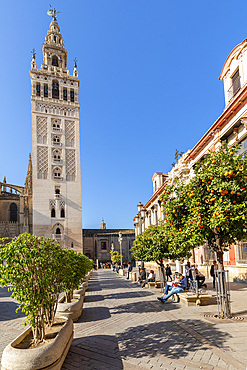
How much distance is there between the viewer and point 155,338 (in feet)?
21.7

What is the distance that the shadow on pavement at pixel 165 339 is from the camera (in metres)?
5.67

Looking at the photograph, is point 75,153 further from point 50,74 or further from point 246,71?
point 246,71

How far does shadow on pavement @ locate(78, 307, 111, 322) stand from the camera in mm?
9086

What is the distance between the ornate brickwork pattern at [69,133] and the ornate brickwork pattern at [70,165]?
1588mm

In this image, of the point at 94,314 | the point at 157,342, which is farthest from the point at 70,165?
the point at 157,342

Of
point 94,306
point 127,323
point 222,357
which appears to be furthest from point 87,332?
point 94,306

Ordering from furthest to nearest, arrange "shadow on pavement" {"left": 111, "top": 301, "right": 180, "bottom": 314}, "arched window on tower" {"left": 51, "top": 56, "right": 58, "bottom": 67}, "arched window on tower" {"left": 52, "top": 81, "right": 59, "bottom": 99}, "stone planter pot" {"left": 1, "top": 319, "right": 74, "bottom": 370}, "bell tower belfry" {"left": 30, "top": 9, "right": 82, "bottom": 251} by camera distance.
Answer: "arched window on tower" {"left": 51, "top": 56, "right": 58, "bottom": 67}, "arched window on tower" {"left": 52, "top": 81, "right": 59, "bottom": 99}, "bell tower belfry" {"left": 30, "top": 9, "right": 82, "bottom": 251}, "shadow on pavement" {"left": 111, "top": 301, "right": 180, "bottom": 314}, "stone planter pot" {"left": 1, "top": 319, "right": 74, "bottom": 370}

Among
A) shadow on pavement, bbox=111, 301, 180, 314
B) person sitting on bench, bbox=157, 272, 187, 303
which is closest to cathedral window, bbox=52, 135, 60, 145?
shadow on pavement, bbox=111, 301, 180, 314

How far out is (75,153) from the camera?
176 ft

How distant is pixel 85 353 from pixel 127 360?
0.93 metres

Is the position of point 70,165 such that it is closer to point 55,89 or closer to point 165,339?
point 55,89

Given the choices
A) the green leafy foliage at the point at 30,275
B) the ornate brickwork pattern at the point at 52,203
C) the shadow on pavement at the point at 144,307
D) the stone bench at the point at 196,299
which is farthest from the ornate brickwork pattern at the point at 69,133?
the green leafy foliage at the point at 30,275

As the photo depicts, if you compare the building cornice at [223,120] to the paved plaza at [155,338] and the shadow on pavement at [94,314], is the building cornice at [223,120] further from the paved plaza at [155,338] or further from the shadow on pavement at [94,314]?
the shadow on pavement at [94,314]

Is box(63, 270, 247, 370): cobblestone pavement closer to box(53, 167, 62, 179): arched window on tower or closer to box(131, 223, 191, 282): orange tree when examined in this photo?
box(131, 223, 191, 282): orange tree
